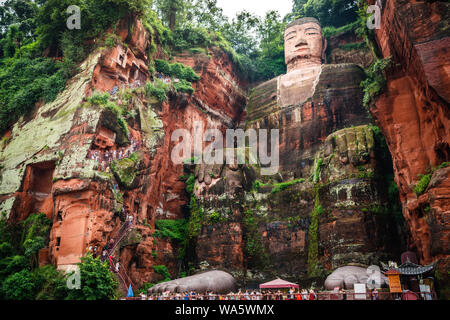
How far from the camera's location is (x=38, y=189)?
21.9 metres

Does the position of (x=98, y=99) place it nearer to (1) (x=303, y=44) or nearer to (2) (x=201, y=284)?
(2) (x=201, y=284)

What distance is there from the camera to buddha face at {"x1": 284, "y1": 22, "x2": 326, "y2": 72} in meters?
31.7

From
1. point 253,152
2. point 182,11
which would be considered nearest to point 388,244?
point 253,152

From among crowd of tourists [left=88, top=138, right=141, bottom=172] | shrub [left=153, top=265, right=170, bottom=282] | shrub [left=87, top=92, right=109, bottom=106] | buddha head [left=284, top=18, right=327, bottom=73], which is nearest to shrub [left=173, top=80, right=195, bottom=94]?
crowd of tourists [left=88, top=138, right=141, bottom=172]

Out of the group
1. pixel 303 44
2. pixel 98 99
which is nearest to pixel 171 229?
pixel 98 99

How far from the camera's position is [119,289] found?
17.5 m

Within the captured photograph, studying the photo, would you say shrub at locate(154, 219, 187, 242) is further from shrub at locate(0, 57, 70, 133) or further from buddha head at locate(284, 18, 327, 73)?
buddha head at locate(284, 18, 327, 73)

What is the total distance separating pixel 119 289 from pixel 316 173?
11.7 meters

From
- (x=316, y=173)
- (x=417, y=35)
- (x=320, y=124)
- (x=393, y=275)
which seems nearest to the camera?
(x=393, y=275)

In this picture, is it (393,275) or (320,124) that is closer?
(393,275)

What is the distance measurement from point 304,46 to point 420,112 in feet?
56.0
